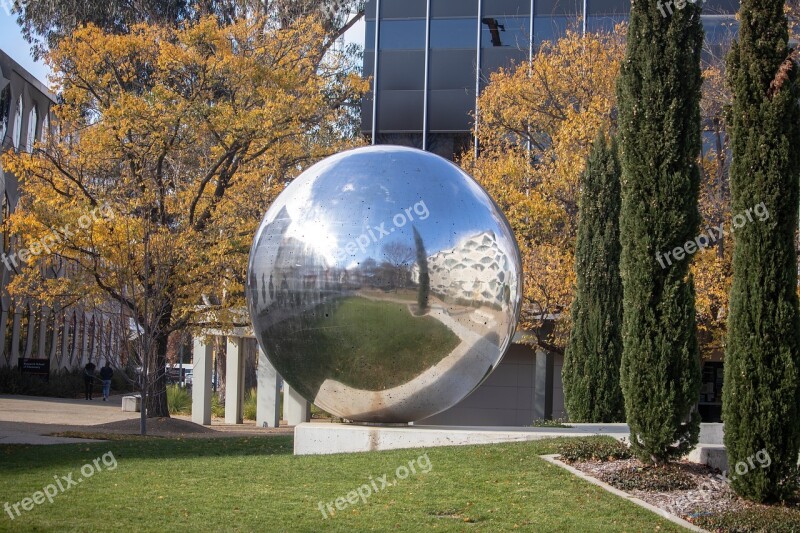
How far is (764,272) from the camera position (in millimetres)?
10180

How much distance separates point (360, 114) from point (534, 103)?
16.3 metres

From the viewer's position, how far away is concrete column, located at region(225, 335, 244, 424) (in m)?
30.3

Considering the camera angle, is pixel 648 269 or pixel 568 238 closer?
pixel 648 269

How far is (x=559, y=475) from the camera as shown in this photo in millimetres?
10938

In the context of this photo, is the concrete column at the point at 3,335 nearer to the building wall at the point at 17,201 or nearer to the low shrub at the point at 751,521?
the building wall at the point at 17,201

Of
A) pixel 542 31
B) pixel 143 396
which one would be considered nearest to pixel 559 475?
pixel 143 396

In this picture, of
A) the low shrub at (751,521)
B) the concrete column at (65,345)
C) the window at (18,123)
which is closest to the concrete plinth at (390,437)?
the low shrub at (751,521)

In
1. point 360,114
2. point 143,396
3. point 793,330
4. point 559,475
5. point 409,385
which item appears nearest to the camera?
point 793,330

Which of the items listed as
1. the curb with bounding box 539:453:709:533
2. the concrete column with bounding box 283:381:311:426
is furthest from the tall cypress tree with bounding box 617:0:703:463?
the concrete column with bounding box 283:381:311:426

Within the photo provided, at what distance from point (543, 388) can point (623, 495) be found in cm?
1606

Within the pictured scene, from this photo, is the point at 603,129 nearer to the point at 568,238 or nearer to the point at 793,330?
the point at 568,238

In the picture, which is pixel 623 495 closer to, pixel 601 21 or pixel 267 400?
pixel 267 400

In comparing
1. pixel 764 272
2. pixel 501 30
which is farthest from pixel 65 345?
pixel 764 272

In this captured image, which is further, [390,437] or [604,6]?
[604,6]
